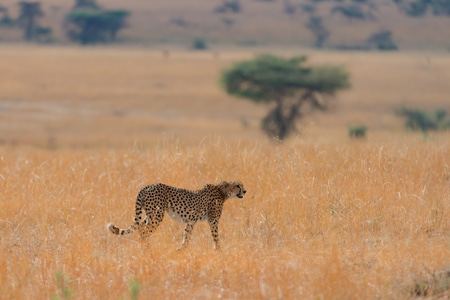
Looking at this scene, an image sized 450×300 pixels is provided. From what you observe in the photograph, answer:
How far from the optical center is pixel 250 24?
87062mm

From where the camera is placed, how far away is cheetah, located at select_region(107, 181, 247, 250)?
730cm

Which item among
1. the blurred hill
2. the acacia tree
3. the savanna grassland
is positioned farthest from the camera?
the blurred hill

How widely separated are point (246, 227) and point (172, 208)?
43.0 inches

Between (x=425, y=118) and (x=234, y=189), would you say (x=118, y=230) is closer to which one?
(x=234, y=189)

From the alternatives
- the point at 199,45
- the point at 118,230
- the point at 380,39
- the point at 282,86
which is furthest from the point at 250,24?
the point at 118,230

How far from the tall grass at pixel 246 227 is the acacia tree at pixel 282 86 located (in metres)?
21.7

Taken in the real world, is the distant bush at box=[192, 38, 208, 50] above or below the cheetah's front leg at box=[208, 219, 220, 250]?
below

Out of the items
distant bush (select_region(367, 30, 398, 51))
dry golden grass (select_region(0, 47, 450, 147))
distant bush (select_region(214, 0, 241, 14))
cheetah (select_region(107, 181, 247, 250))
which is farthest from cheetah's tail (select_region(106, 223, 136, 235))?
distant bush (select_region(214, 0, 241, 14))

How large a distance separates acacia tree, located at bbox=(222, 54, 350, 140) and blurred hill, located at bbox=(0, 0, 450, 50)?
1756 inches

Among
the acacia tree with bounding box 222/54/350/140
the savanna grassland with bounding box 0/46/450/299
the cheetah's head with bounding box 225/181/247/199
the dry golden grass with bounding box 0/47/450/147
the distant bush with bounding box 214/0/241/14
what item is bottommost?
the distant bush with bounding box 214/0/241/14

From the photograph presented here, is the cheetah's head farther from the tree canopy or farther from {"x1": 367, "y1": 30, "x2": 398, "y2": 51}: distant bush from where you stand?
{"x1": 367, "y1": 30, "x2": 398, "y2": 51}: distant bush

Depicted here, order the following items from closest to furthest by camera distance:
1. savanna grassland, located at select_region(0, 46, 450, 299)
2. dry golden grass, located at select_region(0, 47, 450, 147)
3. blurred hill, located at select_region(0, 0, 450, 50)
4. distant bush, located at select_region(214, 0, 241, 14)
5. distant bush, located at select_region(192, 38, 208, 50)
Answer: savanna grassland, located at select_region(0, 46, 450, 299) < dry golden grass, located at select_region(0, 47, 450, 147) < distant bush, located at select_region(192, 38, 208, 50) < blurred hill, located at select_region(0, 0, 450, 50) < distant bush, located at select_region(214, 0, 241, 14)

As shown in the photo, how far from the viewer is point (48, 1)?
3573 inches

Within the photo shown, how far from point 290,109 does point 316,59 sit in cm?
3145
